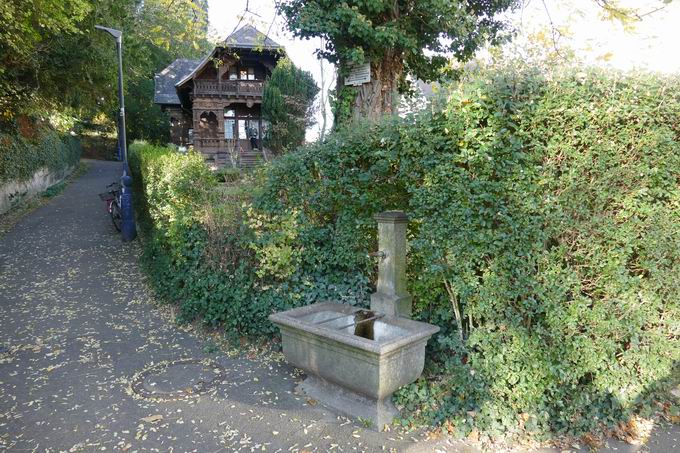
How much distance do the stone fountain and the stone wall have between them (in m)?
13.3

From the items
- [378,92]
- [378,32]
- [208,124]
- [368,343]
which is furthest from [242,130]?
[368,343]

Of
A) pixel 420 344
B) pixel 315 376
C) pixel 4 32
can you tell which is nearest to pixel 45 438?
pixel 315 376

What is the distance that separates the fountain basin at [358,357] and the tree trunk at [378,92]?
371cm

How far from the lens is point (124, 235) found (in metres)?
10.9

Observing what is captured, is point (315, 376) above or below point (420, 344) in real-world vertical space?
below

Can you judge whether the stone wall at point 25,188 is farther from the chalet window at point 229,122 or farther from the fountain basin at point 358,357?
the fountain basin at point 358,357

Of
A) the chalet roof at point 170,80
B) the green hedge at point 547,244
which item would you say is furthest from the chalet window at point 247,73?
the green hedge at point 547,244

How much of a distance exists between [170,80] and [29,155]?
636 inches

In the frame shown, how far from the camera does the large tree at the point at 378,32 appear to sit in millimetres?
6641

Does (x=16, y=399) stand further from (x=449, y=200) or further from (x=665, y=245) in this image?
(x=665, y=245)

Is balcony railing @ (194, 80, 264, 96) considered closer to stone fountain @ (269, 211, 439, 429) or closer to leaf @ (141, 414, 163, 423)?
stone fountain @ (269, 211, 439, 429)

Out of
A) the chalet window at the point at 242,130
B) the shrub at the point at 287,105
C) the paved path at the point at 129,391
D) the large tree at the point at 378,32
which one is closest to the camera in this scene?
the paved path at the point at 129,391

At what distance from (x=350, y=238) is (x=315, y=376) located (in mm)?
1481

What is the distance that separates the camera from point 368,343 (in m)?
3.38
